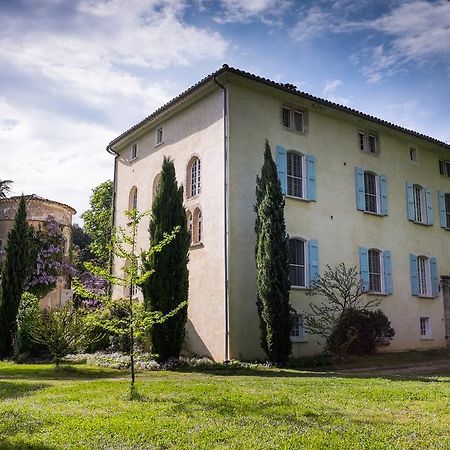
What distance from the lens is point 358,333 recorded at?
16.2 m

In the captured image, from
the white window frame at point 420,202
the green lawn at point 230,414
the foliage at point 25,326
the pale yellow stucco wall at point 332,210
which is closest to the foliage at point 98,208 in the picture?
the foliage at point 25,326

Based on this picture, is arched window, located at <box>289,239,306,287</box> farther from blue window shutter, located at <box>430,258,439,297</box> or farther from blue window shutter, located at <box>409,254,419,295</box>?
blue window shutter, located at <box>430,258,439,297</box>

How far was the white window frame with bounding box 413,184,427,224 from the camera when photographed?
870 inches

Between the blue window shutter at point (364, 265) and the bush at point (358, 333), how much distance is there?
6.17 ft

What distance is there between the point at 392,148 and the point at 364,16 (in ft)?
50.7

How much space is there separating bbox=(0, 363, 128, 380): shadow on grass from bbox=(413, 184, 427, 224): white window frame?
1461 centimetres

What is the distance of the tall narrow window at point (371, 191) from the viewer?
20094 millimetres

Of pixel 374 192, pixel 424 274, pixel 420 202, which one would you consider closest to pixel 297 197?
pixel 374 192

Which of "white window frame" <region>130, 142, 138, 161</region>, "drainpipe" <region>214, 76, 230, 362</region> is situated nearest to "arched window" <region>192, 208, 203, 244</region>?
"drainpipe" <region>214, 76, 230, 362</region>

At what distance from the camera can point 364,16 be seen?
22.0ft

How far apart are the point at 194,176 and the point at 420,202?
10.4 meters

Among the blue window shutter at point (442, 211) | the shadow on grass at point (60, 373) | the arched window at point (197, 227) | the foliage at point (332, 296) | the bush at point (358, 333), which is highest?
the blue window shutter at point (442, 211)

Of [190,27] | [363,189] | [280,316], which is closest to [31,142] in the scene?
[190,27]

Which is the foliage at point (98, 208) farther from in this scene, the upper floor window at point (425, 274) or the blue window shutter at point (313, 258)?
the upper floor window at point (425, 274)
